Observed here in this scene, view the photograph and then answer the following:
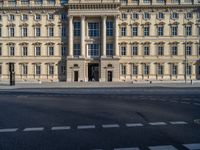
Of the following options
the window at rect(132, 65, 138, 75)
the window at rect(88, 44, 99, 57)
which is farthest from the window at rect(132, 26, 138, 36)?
the window at rect(88, 44, 99, 57)

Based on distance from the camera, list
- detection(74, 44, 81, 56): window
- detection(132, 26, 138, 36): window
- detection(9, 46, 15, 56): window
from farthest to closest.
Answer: detection(9, 46, 15, 56): window → detection(132, 26, 138, 36): window → detection(74, 44, 81, 56): window

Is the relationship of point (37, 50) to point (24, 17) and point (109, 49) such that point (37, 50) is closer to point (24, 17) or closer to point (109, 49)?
point (24, 17)

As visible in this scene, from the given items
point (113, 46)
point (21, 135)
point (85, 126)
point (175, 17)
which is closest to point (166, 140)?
point (85, 126)

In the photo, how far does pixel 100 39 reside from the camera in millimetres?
71875

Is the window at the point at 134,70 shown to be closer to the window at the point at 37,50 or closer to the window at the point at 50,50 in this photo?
the window at the point at 50,50

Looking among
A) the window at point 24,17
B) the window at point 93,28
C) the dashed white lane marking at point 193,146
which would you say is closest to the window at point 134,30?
the window at point 93,28

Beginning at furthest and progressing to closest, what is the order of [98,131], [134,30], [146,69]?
[146,69]
[134,30]
[98,131]

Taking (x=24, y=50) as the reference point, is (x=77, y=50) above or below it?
below

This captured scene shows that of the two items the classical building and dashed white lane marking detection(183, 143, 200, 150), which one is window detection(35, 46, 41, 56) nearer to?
the classical building

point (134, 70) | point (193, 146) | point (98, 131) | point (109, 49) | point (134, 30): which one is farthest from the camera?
point (134, 70)

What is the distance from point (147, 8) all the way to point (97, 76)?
20.8 metres

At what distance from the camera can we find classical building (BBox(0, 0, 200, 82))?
7162 cm

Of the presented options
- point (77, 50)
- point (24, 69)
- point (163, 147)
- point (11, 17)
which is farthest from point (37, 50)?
point (163, 147)

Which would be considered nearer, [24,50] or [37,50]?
[37,50]
